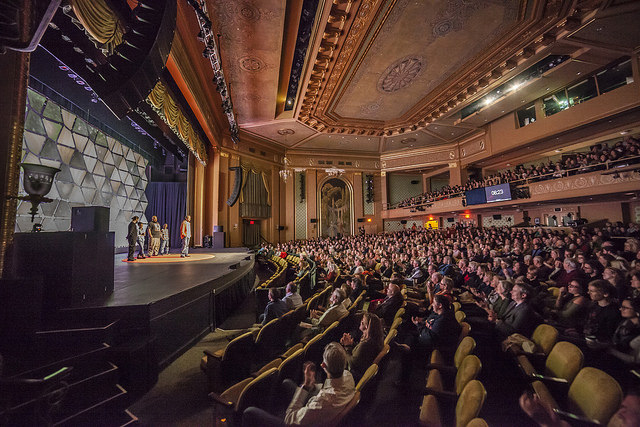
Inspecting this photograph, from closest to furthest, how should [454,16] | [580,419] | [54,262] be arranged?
[580,419], [54,262], [454,16]

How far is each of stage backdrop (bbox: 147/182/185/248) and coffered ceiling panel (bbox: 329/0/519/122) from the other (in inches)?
336

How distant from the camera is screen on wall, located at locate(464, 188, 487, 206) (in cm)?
1296

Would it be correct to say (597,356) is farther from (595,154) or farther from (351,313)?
(595,154)

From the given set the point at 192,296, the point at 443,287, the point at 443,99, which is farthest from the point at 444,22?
the point at 192,296

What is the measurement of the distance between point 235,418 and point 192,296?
2105 mm

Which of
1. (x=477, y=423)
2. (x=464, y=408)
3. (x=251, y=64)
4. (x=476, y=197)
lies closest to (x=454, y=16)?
(x=251, y=64)

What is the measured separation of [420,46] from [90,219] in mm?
9480

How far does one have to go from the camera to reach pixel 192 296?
11.6ft

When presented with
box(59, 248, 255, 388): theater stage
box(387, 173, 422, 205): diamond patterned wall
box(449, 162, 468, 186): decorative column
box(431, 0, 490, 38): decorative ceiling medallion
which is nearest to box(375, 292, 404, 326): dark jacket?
box(59, 248, 255, 388): theater stage

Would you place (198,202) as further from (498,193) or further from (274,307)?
(498,193)

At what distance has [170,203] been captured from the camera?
13016 mm

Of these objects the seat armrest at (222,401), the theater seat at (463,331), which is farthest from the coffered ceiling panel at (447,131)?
the seat armrest at (222,401)

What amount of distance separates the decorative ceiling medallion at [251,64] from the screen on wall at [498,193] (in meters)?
10.9

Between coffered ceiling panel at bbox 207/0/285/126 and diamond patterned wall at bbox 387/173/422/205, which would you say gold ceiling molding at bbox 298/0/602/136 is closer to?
coffered ceiling panel at bbox 207/0/285/126
